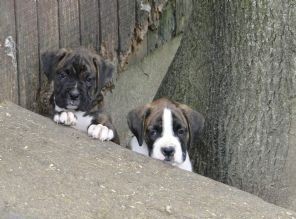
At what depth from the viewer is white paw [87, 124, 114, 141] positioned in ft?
26.3

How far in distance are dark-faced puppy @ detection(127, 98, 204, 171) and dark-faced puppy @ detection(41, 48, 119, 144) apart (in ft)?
0.87

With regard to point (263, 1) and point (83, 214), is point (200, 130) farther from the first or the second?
point (83, 214)

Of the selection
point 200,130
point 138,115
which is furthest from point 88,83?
point 200,130

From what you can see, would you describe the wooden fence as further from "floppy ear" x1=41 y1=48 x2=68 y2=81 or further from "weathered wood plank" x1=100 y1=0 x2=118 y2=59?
"floppy ear" x1=41 y1=48 x2=68 y2=81

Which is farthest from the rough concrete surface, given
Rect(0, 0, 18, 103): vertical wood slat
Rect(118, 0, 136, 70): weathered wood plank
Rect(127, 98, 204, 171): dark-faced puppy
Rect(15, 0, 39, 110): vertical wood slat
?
Rect(0, 0, 18, 103): vertical wood slat

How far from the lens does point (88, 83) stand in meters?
8.46

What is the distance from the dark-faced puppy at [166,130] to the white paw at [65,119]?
0.60m

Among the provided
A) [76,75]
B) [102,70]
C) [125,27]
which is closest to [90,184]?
[76,75]

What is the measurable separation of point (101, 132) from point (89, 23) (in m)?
1.77

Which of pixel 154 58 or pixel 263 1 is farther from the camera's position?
pixel 154 58

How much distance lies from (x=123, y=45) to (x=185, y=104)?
1.45 metres

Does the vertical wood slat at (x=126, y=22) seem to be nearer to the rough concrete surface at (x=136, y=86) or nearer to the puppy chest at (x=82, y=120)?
the rough concrete surface at (x=136, y=86)

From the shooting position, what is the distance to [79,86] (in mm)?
8336

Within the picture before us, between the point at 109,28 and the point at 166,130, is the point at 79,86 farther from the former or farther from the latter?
the point at 109,28
